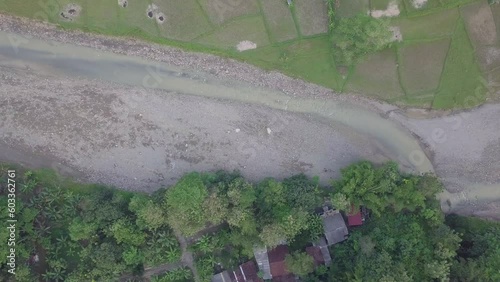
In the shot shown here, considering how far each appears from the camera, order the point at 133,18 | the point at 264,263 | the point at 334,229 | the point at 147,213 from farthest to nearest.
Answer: the point at 133,18
the point at 334,229
the point at 264,263
the point at 147,213

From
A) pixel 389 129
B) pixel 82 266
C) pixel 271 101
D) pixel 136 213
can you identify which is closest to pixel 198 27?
pixel 271 101

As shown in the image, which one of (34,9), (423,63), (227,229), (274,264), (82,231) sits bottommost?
(274,264)

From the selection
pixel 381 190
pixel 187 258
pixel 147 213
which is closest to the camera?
pixel 147 213

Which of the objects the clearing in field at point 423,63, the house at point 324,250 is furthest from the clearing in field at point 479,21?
the house at point 324,250

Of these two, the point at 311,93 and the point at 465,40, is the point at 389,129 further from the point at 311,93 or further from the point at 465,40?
the point at 465,40

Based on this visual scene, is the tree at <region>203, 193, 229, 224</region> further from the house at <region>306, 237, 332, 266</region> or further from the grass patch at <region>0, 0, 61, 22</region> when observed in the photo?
the grass patch at <region>0, 0, 61, 22</region>

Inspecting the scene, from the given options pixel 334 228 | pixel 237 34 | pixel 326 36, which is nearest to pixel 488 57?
pixel 326 36

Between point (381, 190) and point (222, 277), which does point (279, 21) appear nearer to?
point (381, 190)

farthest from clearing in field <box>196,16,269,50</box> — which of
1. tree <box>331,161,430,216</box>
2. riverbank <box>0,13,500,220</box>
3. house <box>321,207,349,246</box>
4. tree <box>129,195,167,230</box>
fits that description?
house <box>321,207,349,246</box>
